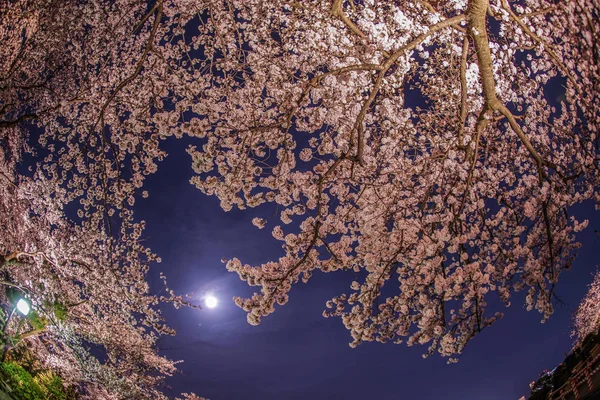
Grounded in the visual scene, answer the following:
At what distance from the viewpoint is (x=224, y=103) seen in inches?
273

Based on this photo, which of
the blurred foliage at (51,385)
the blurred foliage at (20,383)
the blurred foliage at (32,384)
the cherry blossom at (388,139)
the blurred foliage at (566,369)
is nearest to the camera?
the cherry blossom at (388,139)

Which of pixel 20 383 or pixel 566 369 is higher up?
pixel 20 383

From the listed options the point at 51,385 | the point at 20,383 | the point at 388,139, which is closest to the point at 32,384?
the point at 20,383

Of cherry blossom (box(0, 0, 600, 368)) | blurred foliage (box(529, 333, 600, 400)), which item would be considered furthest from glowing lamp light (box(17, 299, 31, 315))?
blurred foliage (box(529, 333, 600, 400))

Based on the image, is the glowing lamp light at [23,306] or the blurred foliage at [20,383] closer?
the blurred foliage at [20,383]

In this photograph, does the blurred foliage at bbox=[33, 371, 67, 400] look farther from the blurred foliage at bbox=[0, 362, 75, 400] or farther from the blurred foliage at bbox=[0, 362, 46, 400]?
the blurred foliage at bbox=[0, 362, 46, 400]

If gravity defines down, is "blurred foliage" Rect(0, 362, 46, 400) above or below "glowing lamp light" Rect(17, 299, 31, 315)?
below

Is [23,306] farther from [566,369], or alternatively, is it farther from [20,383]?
[566,369]

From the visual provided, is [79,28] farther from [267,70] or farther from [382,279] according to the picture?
[382,279]

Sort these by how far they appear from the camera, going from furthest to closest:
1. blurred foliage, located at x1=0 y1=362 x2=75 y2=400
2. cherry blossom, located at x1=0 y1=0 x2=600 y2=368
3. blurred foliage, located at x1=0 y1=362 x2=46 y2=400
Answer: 1. blurred foliage, located at x1=0 y1=362 x2=75 y2=400
2. blurred foliage, located at x1=0 y1=362 x2=46 y2=400
3. cherry blossom, located at x1=0 y1=0 x2=600 y2=368

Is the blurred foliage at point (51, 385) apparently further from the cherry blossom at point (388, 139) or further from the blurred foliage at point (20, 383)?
the cherry blossom at point (388, 139)

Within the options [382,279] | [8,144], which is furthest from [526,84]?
[8,144]

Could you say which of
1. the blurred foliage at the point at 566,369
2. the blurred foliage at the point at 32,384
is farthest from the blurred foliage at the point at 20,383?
the blurred foliage at the point at 566,369

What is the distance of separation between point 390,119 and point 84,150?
6595 mm
